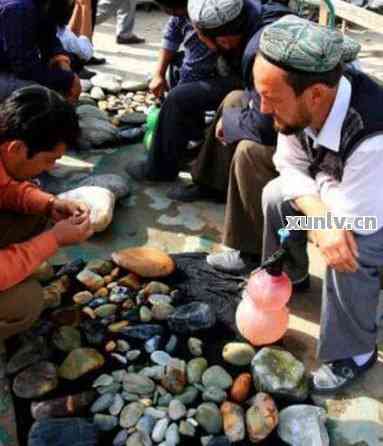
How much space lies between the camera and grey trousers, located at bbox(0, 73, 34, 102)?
3.22 metres

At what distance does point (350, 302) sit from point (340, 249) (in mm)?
262

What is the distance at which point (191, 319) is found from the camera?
250 cm

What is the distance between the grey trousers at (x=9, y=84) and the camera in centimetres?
322

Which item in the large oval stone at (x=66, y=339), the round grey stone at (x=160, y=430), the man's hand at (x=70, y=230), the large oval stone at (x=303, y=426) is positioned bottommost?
the large oval stone at (x=66, y=339)

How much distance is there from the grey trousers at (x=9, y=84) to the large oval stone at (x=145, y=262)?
1.13 m

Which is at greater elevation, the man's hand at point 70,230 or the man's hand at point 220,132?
the man's hand at point 220,132

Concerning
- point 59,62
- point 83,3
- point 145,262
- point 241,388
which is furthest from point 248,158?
point 83,3

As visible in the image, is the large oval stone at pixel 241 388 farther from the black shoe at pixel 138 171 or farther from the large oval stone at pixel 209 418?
the black shoe at pixel 138 171

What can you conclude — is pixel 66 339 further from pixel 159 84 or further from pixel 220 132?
pixel 159 84

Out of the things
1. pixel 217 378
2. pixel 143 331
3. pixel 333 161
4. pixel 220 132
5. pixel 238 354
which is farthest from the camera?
pixel 220 132

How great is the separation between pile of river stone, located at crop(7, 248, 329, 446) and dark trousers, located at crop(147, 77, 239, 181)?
1125mm

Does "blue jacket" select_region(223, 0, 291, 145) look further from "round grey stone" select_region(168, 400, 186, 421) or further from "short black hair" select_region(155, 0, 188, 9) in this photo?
"round grey stone" select_region(168, 400, 186, 421)

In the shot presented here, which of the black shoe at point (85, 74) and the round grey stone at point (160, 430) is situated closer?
the round grey stone at point (160, 430)

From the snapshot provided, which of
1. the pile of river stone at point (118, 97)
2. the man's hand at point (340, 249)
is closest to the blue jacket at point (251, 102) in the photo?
the man's hand at point (340, 249)
